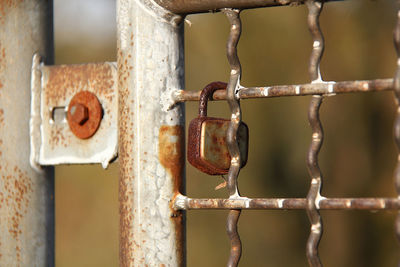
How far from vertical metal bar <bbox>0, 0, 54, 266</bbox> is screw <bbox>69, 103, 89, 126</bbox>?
0.07m

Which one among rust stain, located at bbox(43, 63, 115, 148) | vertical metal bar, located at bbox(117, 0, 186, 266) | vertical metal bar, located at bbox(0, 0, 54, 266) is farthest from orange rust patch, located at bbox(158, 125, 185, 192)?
vertical metal bar, located at bbox(0, 0, 54, 266)

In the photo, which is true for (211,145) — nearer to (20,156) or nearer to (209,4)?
(209,4)

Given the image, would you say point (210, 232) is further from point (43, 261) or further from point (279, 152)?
point (43, 261)

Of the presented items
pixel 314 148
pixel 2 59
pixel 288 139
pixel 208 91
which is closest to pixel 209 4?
pixel 208 91

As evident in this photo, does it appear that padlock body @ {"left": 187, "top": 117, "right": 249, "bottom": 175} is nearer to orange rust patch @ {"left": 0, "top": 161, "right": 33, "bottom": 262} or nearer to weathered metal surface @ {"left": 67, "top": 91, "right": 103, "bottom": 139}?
weathered metal surface @ {"left": 67, "top": 91, "right": 103, "bottom": 139}

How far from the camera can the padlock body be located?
2.75 ft

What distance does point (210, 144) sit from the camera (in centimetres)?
84

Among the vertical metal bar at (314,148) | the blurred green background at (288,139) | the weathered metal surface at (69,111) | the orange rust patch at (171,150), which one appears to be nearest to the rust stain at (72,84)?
the weathered metal surface at (69,111)

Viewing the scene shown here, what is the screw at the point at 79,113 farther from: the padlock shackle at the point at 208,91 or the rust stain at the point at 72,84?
the padlock shackle at the point at 208,91

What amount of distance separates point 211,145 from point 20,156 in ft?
0.94

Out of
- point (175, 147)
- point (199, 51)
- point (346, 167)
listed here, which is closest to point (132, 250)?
point (175, 147)

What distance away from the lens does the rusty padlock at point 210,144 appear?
84 cm

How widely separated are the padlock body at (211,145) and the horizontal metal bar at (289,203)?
4 centimetres

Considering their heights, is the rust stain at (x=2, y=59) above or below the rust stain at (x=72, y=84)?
above
